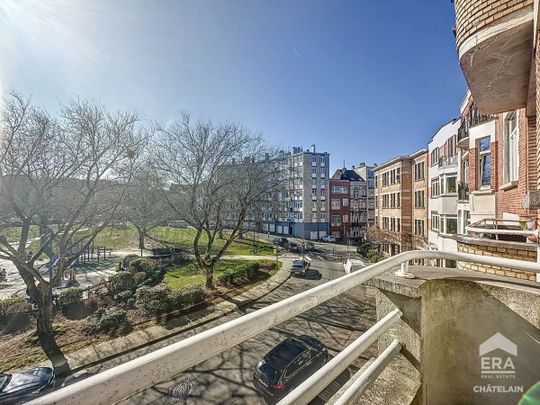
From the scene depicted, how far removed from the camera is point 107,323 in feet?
34.4

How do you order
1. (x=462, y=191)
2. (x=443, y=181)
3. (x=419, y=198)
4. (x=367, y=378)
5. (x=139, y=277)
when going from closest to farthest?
(x=367, y=378) → (x=462, y=191) → (x=139, y=277) → (x=443, y=181) → (x=419, y=198)

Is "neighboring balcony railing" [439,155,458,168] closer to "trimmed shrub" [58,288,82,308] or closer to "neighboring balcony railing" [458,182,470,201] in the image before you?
"neighboring balcony railing" [458,182,470,201]

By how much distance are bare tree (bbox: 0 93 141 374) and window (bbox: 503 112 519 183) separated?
14156mm

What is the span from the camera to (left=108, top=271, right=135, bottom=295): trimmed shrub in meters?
15.0

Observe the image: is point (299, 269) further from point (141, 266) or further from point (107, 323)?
point (107, 323)

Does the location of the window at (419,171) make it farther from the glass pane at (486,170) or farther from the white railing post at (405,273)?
the white railing post at (405,273)

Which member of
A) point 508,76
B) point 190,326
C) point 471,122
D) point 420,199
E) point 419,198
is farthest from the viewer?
point 419,198

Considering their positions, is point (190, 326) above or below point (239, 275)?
below

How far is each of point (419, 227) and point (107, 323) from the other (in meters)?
23.1

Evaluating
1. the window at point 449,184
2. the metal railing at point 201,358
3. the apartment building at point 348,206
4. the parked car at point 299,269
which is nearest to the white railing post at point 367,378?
the metal railing at point 201,358

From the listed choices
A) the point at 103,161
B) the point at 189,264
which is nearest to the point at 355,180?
the point at 189,264

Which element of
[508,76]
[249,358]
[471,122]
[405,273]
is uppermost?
[471,122]

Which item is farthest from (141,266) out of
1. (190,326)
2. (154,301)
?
(190,326)

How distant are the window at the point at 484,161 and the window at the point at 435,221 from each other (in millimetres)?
7889
